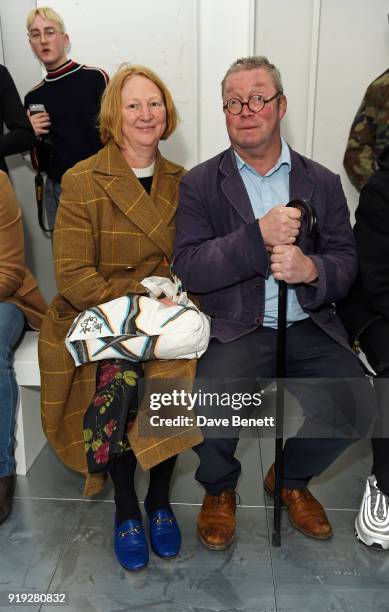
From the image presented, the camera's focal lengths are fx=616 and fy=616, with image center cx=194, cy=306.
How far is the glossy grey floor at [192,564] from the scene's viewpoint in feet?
5.97

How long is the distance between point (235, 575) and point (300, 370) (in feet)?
2.27

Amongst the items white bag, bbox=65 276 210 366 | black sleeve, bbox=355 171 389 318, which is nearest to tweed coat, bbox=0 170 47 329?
white bag, bbox=65 276 210 366

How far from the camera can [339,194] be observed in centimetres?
221

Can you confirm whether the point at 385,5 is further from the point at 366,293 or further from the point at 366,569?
the point at 366,569

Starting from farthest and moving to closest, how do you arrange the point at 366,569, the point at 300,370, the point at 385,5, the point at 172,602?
the point at 385,5 < the point at 300,370 < the point at 366,569 < the point at 172,602

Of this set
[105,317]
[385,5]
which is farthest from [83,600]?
[385,5]

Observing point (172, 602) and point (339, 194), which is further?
point (339, 194)

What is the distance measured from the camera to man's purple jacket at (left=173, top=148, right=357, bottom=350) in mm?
2037

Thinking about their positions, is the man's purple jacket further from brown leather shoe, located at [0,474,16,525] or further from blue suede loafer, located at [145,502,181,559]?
brown leather shoe, located at [0,474,16,525]

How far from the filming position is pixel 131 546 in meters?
1.95

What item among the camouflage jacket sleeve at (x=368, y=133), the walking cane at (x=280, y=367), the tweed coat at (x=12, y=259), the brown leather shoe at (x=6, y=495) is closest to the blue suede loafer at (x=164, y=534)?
the walking cane at (x=280, y=367)

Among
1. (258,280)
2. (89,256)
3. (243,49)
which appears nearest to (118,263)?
(89,256)

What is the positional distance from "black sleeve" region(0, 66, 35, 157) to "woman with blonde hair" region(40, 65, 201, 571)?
81 centimetres

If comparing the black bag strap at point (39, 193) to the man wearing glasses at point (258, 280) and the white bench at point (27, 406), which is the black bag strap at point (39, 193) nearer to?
the white bench at point (27, 406)
